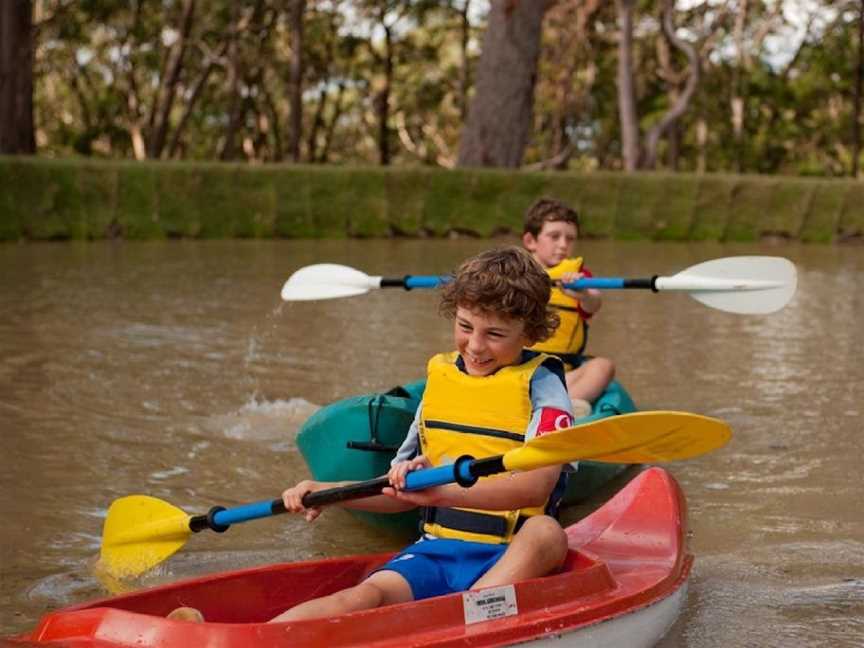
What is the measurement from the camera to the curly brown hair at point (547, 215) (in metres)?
6.24

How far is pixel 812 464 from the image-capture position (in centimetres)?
601

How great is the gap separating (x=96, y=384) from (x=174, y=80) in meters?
20.5

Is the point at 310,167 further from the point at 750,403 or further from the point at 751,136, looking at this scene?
the point at 751,136

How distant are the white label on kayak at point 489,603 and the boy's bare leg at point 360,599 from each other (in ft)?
0.65

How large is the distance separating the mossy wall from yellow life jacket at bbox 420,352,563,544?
45.0ft

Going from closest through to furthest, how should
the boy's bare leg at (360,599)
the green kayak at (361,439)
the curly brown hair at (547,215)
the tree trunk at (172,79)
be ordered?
the boy's bare leg at (360,599) → the green kayak at (361,439) → the curly brown hair at (547,215) → the tree trunk at (172,79)

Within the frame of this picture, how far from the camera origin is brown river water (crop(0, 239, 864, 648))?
4445mm

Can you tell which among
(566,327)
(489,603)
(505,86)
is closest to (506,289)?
(489,603)

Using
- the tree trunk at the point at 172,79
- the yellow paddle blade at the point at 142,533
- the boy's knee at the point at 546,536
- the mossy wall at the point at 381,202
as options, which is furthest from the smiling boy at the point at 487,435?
the tree trunk at the point at 172,79

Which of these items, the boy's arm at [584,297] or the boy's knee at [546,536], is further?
the boy's arm at [584,297]

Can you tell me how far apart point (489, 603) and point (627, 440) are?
0.51 meters

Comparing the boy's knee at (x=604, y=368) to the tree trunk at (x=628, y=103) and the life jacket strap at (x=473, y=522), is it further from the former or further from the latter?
the tree trunk at (x=628, y=103)

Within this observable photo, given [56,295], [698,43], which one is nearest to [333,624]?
[56,295]

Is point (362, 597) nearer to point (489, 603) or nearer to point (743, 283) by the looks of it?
point (489, 603)
